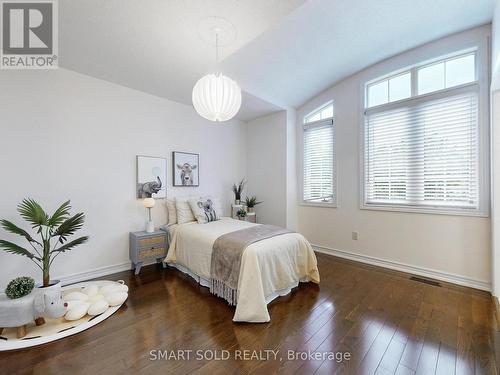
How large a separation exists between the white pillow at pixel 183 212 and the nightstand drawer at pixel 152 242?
1.10ft

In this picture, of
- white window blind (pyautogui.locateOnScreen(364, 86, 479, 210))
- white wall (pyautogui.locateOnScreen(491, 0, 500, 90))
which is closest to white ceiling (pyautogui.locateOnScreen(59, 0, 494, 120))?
white wall (pyautogui.locateOnScreen(491, 0, 500, 90))

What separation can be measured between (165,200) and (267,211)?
1954 mm

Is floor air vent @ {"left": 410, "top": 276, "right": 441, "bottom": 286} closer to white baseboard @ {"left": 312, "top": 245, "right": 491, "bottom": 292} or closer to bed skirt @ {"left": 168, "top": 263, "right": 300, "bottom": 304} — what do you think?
white baseboard @ {"left": 312, "top": 245, "right": 491, "bottom": 292}

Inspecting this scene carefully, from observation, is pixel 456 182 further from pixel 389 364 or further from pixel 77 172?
pixel 77 172

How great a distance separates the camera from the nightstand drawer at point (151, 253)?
2.86 meters

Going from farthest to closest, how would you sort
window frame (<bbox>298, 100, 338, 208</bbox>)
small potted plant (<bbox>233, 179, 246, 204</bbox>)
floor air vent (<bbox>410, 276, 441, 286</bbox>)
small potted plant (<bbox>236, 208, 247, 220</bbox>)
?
small potted plant (<bbox>233, 179, 246, 204</bbox>) < small potted plant (<bbox>236, 208, 247, 220</bbox>) < window frame (<bbox>298, 100, 338, 208</bbox>) < floor air vent (<bbox>410, 276, 441, 286</bbox>)

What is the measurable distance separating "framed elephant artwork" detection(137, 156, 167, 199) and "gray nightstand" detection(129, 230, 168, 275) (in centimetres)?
61

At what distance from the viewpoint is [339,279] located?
9.03ft

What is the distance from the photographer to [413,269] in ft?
9.48

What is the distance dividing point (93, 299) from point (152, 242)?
0.91 metres

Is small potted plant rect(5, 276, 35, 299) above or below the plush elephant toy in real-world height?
above

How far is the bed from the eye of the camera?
6.25ft

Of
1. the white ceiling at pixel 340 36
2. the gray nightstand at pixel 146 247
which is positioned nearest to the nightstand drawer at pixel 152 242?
the gray nightstand at pixel 146 247

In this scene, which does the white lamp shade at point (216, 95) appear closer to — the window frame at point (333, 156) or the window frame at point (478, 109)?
the window frame at point (333, 156)
